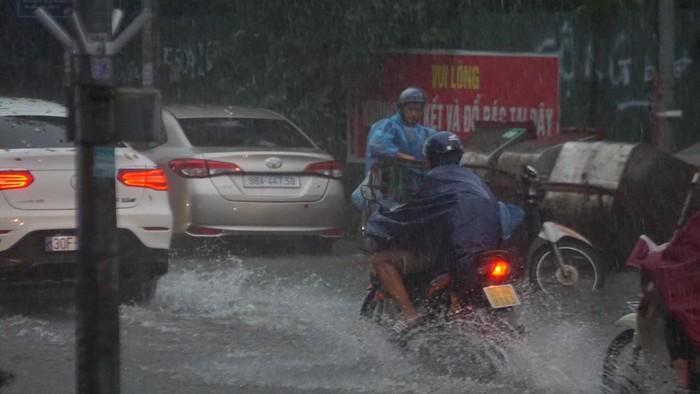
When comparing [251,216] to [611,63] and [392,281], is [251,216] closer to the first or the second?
[611,63]

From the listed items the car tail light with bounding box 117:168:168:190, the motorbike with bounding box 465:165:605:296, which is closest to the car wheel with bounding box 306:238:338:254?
the motorbike with bounding box 465:165:605:296

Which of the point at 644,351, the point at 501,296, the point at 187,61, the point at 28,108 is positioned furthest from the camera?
the point at 187,61

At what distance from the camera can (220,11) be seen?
67.1 ft

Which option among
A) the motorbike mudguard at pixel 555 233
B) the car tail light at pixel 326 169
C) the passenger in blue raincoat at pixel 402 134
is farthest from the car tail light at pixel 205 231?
the motorbike mudguard at pixel 555 233

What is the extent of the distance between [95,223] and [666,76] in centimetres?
825

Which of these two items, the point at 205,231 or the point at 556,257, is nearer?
the point at 556,257

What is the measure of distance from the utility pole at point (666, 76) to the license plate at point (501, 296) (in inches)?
223

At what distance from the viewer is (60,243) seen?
10008 mm

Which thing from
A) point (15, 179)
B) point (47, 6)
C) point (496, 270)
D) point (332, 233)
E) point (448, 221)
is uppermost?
point (47, 6)

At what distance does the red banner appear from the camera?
47.3 ft

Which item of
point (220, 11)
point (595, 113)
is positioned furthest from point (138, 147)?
point (220, 11)

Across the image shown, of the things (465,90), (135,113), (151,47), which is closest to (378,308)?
(135,113)

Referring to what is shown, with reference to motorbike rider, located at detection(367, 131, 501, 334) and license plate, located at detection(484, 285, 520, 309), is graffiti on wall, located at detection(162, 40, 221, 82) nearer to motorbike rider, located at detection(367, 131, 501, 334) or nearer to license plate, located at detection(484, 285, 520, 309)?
motorbike rider, located at detection(367, 131, 501, 334)

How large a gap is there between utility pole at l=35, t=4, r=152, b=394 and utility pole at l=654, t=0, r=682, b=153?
796 centimetres
